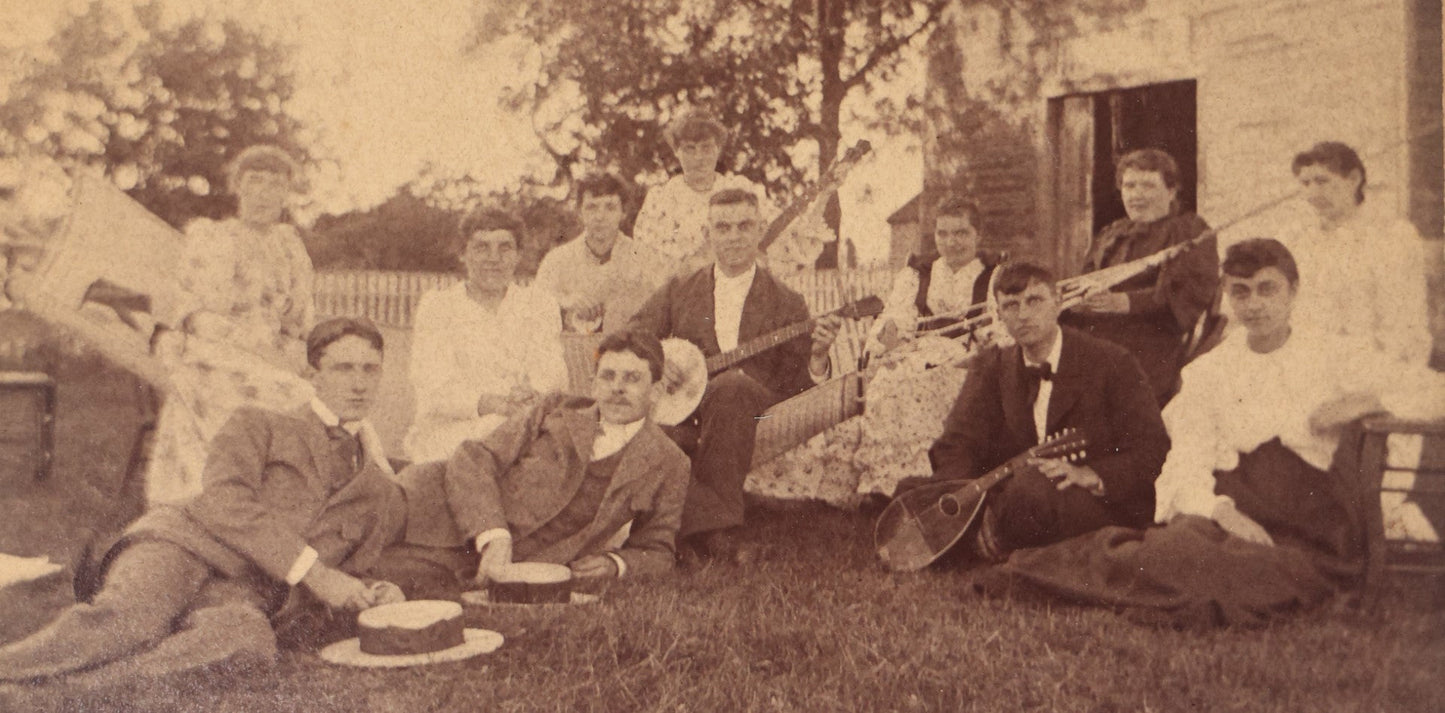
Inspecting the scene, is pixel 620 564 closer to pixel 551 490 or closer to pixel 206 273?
pixel 551 490

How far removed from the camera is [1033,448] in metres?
4.16

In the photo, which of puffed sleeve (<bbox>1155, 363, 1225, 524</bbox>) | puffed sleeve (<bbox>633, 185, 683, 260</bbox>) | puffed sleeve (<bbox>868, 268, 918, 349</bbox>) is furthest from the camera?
puffed sleeve (<bbox>633, 185, 683, 260</bbox>)

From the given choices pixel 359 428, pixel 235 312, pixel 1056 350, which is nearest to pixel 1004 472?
pixel 1056 350

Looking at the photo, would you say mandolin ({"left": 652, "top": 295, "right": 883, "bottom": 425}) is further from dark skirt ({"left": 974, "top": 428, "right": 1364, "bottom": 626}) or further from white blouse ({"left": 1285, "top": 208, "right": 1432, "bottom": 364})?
white blouse ({"left": 1285, "top": 208, "right": 1432, "bottom": 364})

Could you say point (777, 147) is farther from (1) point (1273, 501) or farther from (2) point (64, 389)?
(2) point (64, 389)

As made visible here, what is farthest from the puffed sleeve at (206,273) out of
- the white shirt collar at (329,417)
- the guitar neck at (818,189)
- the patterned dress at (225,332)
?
the guitar neck at (818,189)

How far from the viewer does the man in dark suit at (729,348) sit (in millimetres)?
4402

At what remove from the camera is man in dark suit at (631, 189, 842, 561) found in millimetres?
4402

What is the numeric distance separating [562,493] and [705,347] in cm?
76

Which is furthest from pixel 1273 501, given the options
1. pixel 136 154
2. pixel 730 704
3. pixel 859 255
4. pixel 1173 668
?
pixel 136 154

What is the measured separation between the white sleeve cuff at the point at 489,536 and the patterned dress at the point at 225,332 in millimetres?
885

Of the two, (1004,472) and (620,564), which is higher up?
(1004,472)

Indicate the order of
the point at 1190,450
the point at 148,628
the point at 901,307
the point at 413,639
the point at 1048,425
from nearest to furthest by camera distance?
the point at 413,639, the point at 148,628, the point at 1190,450, the point at 1048,425, the point at 901,307

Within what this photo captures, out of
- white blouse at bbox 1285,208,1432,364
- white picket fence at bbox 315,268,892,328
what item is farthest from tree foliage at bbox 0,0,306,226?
white blouse at bbox 1285,208,1432,364
